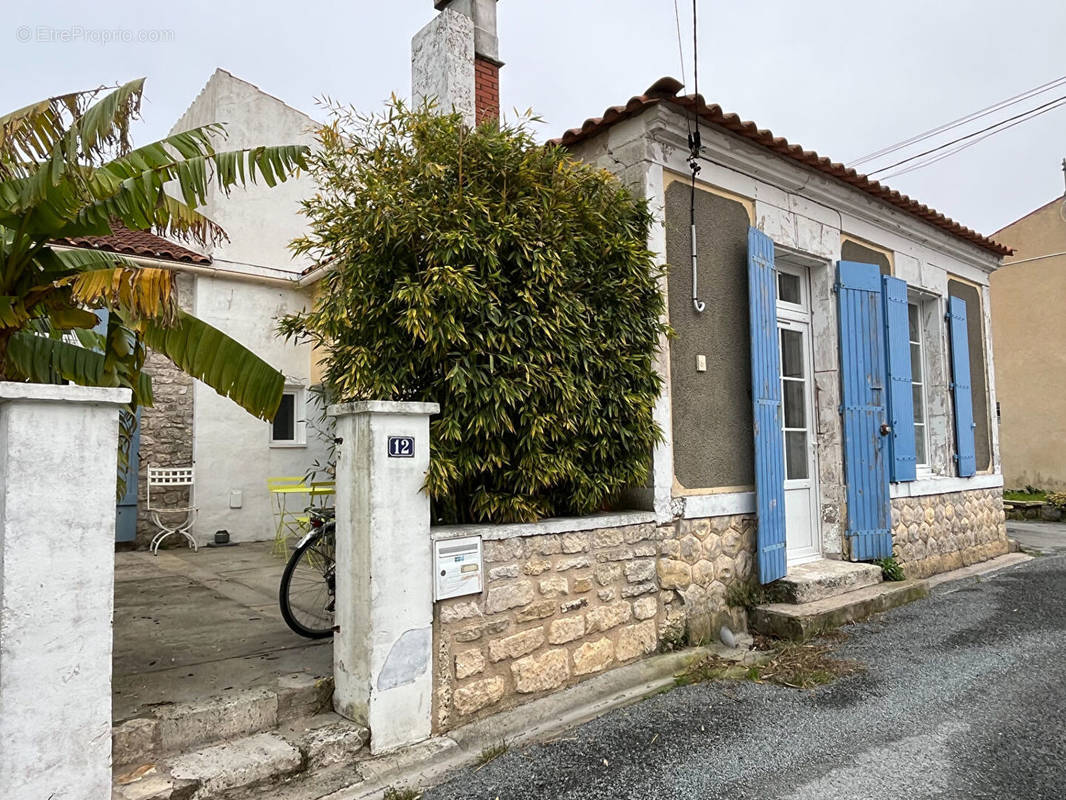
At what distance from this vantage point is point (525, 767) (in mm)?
3191

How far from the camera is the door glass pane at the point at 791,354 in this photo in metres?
6.41

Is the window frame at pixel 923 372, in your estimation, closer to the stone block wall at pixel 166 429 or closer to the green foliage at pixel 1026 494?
the green foliage at pixel 1026 494

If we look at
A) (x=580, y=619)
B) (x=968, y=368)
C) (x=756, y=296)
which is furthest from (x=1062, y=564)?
(x=580, y=619)

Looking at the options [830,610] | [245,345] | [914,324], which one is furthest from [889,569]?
[245,345]

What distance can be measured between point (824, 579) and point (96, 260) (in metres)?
5.53

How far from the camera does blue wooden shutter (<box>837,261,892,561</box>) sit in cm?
634

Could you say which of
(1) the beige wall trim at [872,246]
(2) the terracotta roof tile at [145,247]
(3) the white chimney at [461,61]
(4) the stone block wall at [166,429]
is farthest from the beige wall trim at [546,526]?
(4) the stone block wall at [166,429]

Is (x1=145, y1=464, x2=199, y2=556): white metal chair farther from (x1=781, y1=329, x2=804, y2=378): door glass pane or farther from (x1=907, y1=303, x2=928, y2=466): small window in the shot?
(x1=907, y1=303, x2=928, y2=466): small window

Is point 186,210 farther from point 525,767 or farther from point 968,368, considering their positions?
point 968,368

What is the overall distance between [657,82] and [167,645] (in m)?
4.72

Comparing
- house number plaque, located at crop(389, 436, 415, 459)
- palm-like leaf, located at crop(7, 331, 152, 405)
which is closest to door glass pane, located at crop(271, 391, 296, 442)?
palm-like leaf, located at crop(7, 331, 152, 405)

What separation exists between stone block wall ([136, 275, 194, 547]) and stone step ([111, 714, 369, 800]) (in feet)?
20.1

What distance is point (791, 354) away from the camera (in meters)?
6.45

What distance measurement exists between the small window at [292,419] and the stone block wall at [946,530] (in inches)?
292
